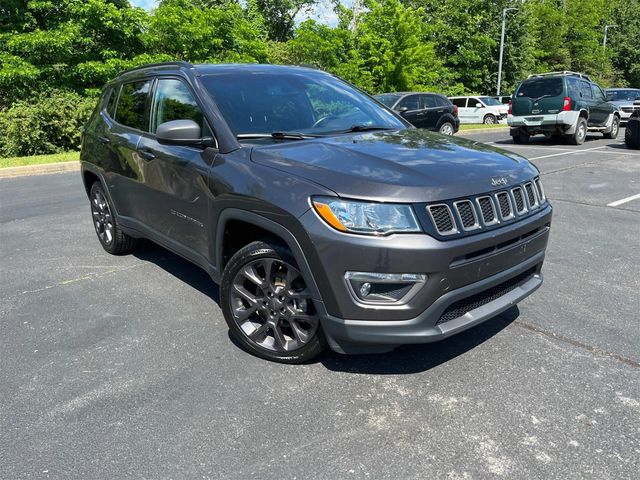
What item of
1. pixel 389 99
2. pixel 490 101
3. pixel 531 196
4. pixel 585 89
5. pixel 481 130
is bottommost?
pixel 481 130

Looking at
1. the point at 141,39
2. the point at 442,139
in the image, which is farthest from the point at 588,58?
the point at 442,139

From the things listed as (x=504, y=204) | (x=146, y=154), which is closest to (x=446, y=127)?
(x=146, y=154)

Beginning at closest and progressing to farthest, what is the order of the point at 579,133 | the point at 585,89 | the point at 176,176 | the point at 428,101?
the point at 176,176
the point at 579,133
the point at 585,89
the point at 428,101

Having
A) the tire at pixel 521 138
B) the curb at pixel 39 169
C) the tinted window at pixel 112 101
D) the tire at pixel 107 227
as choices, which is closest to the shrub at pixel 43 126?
the curb at pixel 39 169

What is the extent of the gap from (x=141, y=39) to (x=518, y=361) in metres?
17.9

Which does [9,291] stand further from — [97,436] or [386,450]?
[386,450]

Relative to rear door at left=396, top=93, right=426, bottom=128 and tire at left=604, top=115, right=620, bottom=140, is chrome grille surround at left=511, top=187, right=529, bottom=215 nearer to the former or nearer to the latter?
rear door at left=396, top=93, right=426, bottom=128

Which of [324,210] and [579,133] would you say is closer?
[324,210]

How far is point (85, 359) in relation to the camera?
3.27 m

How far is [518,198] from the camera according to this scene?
10.0 feet

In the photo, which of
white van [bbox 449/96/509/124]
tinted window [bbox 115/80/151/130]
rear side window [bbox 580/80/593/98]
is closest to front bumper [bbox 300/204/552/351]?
tinted window [bbox 115/80/151/130]

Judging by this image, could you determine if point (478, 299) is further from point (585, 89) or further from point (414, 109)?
point (585, 89)

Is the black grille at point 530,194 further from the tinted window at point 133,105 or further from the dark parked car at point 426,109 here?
the dark parked car at point 426,109

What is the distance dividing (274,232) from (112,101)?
120 inches
